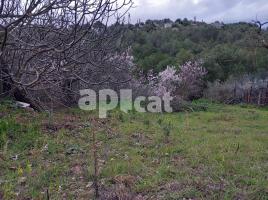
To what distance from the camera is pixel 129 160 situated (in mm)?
4848

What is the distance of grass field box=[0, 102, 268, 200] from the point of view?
3.78m

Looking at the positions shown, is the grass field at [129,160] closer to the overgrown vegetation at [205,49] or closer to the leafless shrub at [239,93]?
the leafless shrub at [239,93]

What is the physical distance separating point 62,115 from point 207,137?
3.40m

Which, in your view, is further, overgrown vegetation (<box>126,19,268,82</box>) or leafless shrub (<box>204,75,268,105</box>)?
overgrown vegetation (<box>126,19,268,82</box>)

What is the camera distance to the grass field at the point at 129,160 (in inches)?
149

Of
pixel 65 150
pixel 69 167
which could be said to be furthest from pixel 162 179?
pixel 65 150

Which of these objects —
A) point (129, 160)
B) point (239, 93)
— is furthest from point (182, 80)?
point (129, 160)

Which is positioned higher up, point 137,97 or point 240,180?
point 137,97

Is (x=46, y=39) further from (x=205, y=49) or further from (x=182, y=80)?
(x=205, y=49)

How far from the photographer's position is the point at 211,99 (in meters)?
18.7

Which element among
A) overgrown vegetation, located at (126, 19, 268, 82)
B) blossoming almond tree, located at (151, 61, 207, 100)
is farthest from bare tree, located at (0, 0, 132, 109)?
overgrown vegetation, located at (126, 19, 268, 82)

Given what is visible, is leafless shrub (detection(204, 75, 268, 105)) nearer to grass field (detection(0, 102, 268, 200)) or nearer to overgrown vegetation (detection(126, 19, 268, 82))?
overgrown vegetation (detection(126, 19, 268, 82))

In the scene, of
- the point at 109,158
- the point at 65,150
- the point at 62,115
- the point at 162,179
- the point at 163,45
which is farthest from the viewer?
the point at 163,45

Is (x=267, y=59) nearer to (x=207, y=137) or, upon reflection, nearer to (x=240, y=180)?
(x=207, y=137)
